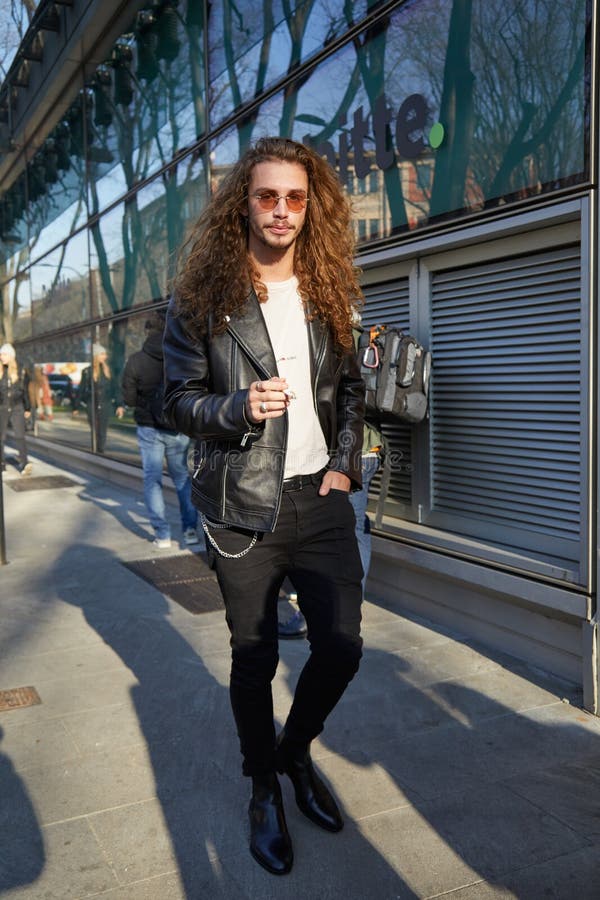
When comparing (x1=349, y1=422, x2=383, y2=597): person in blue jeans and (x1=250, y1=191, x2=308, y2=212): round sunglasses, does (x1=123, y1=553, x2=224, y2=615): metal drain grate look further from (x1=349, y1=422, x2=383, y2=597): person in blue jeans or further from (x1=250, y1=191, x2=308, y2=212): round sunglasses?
(x1=250, y1=191, x2=308, y2=212): round sunglasses

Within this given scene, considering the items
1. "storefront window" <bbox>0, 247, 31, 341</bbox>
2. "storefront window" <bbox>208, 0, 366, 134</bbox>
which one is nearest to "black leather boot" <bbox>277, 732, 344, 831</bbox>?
"storefront window" <bbox>208, 0, 366, 134</bbox>

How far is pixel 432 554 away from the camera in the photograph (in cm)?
516

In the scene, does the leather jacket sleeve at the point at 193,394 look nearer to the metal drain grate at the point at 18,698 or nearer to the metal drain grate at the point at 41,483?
the metal drain grate at the point at 18,698

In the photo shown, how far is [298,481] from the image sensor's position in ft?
8.86

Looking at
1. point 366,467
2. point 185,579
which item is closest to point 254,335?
point 366,467

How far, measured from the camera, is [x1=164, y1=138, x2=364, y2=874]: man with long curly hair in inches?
103

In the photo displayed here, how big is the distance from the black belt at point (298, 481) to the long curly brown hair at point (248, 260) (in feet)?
1.46

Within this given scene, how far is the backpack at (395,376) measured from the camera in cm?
504

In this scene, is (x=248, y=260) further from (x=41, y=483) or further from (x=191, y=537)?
(x=41, y=483)

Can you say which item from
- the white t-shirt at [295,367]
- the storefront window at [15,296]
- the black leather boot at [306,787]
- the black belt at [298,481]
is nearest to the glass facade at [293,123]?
the white t-shirt at [295,367]

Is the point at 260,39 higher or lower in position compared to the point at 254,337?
higher

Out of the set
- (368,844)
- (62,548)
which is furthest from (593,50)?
(62,548)

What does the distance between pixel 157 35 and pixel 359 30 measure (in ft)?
18.0

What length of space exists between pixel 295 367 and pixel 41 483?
35.2ft
